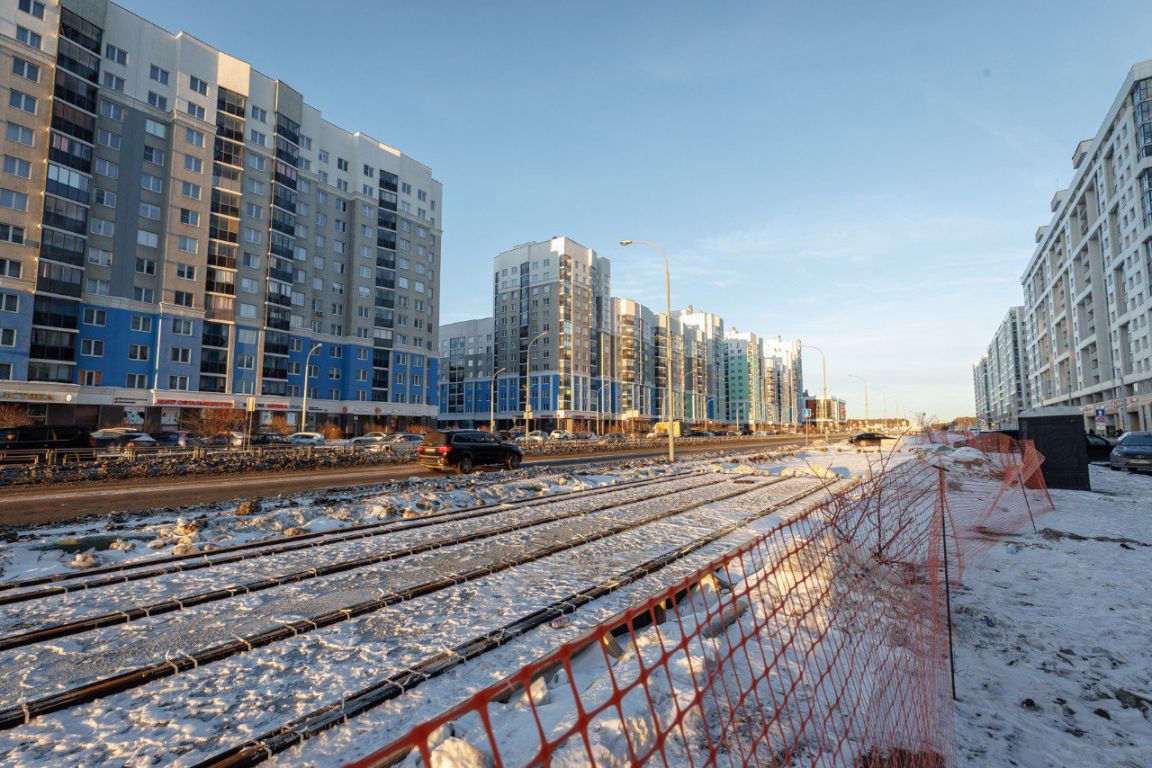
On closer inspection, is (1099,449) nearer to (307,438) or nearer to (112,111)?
(307,438)

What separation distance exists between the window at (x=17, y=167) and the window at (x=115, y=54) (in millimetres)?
12554

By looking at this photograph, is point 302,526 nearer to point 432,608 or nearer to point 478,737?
point 432,608

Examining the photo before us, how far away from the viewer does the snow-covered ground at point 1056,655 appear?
141 inches

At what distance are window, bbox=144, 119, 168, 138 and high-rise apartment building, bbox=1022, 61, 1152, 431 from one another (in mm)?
90754

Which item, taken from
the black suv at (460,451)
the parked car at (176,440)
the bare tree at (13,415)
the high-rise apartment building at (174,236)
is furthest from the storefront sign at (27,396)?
the black suv at (460,451)

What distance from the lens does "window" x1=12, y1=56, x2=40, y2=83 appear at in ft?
134

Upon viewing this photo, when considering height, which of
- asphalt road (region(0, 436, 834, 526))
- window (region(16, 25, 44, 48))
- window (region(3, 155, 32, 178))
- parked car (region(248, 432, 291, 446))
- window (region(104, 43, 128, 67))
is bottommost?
asphalt road (region(0, 436, 834, 526))

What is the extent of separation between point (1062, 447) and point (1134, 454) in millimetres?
Answer: 9130

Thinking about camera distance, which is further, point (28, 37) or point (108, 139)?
point (108, 139)

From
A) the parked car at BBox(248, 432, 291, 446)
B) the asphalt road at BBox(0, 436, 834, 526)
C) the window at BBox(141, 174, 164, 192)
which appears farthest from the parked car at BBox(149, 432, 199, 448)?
the window at BBox(141, 174, 164, 192)

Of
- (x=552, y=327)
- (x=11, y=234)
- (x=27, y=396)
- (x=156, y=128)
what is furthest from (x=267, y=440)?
(x=552, y=327)

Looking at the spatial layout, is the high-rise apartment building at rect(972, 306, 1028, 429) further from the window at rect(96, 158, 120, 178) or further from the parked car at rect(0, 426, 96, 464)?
the window at rect(96, 158, 120, 178)

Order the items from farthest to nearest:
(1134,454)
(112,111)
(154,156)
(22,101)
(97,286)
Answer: (154,156)
(112,111)
(97,286)
(22,101)
(1134,454)

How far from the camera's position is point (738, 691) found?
387cm
